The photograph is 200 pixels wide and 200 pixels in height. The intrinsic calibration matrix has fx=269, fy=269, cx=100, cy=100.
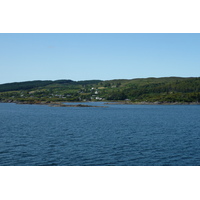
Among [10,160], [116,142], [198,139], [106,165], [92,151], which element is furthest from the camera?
[198,139]

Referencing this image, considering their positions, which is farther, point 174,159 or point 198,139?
point 198,139

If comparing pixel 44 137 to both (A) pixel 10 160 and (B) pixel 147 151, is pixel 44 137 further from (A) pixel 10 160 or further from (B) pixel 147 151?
(B) pixel 147 151

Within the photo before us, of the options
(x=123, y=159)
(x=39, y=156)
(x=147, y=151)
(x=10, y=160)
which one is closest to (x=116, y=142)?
(x=147, y=151)

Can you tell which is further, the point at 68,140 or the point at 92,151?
the point at 68,140

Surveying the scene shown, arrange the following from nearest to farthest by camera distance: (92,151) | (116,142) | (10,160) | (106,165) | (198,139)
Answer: (106,165) < (10,160) < (92,151) < (116,142) < (198,139)

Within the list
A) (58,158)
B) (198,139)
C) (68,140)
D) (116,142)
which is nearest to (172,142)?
(198,139)

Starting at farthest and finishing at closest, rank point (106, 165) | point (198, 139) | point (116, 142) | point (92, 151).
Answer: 1. point (198, 139)
2. point (116, 142)
3. point (92, 151)
4. point (106, 165)

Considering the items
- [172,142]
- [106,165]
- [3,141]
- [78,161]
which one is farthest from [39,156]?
[172,142]

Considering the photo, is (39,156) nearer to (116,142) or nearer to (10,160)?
(10,160)
